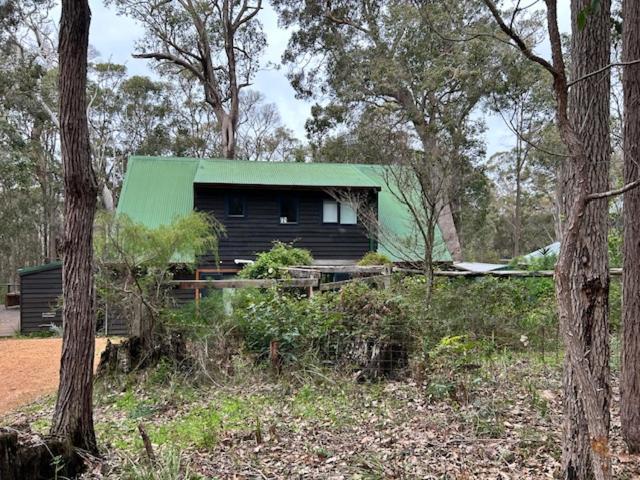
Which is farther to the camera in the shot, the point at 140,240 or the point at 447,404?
the point at 140,240

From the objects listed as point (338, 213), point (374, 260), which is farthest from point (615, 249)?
point (338, 213)

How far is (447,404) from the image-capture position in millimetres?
4914

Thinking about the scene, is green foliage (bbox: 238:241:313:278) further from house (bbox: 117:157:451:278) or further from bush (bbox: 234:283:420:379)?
bush (bbox: 234:283:420:379)

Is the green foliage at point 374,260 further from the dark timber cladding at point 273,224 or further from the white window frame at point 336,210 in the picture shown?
the white window frame at point 336,210

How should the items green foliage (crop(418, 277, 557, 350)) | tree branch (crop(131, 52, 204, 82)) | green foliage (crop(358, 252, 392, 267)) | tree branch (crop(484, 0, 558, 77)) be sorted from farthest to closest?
1. tree branch (crop(131, 52, 204, 82))
2. green foliage (crop(358, 252, 392, 267))
3. green foliage (crop(418, 277, 557, 350))
4. tree branch (crop(484, 0, 558, 77))

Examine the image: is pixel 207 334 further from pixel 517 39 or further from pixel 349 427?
pixel 517 39

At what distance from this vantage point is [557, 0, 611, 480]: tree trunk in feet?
9.68

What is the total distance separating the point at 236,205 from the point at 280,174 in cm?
192

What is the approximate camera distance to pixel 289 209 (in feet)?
52.5

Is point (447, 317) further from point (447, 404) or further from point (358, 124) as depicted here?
point (358, 124)

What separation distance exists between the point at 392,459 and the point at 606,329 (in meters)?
1.88

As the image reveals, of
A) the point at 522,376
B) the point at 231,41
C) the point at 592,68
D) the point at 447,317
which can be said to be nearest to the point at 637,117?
the point at 592,68


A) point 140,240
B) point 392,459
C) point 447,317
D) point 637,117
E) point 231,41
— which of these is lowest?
point 392,459

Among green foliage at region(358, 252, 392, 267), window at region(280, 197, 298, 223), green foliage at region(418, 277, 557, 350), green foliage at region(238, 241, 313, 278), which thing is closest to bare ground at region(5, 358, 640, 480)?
green foliage at region(418, 277, 557, 350)
